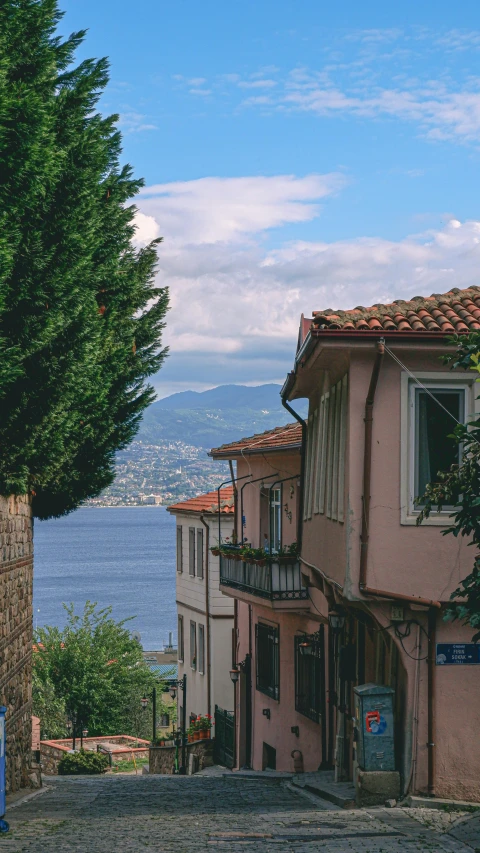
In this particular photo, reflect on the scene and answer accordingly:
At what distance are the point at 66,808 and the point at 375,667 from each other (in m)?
4.85

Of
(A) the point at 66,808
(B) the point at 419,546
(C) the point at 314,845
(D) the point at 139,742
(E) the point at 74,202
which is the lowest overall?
(D) the point at 139,742

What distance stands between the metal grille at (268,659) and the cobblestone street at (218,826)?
8521 mm

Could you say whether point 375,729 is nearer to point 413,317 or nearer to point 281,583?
point 413,317

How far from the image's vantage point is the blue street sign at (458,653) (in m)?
13.6

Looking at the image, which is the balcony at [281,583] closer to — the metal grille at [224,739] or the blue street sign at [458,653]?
the blue street sign at [458,653]

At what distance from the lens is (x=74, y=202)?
1488 centimetres

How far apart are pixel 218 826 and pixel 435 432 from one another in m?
5.44

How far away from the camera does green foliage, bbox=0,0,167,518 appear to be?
39.5 feet

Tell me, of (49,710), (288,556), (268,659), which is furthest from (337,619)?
(49,710)

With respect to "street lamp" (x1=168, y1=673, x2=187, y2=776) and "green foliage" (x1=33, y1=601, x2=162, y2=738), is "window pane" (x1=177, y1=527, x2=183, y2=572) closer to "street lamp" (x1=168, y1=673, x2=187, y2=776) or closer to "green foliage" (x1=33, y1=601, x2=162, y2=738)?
"street lamp" (x1=168, y1=673, x2=187, y2=776)

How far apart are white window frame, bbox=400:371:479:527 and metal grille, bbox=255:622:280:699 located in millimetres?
12706

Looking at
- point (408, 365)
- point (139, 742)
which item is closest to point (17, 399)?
point (408, 365)

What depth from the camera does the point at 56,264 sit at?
14266 millimetres

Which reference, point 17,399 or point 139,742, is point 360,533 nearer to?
point 17,399
